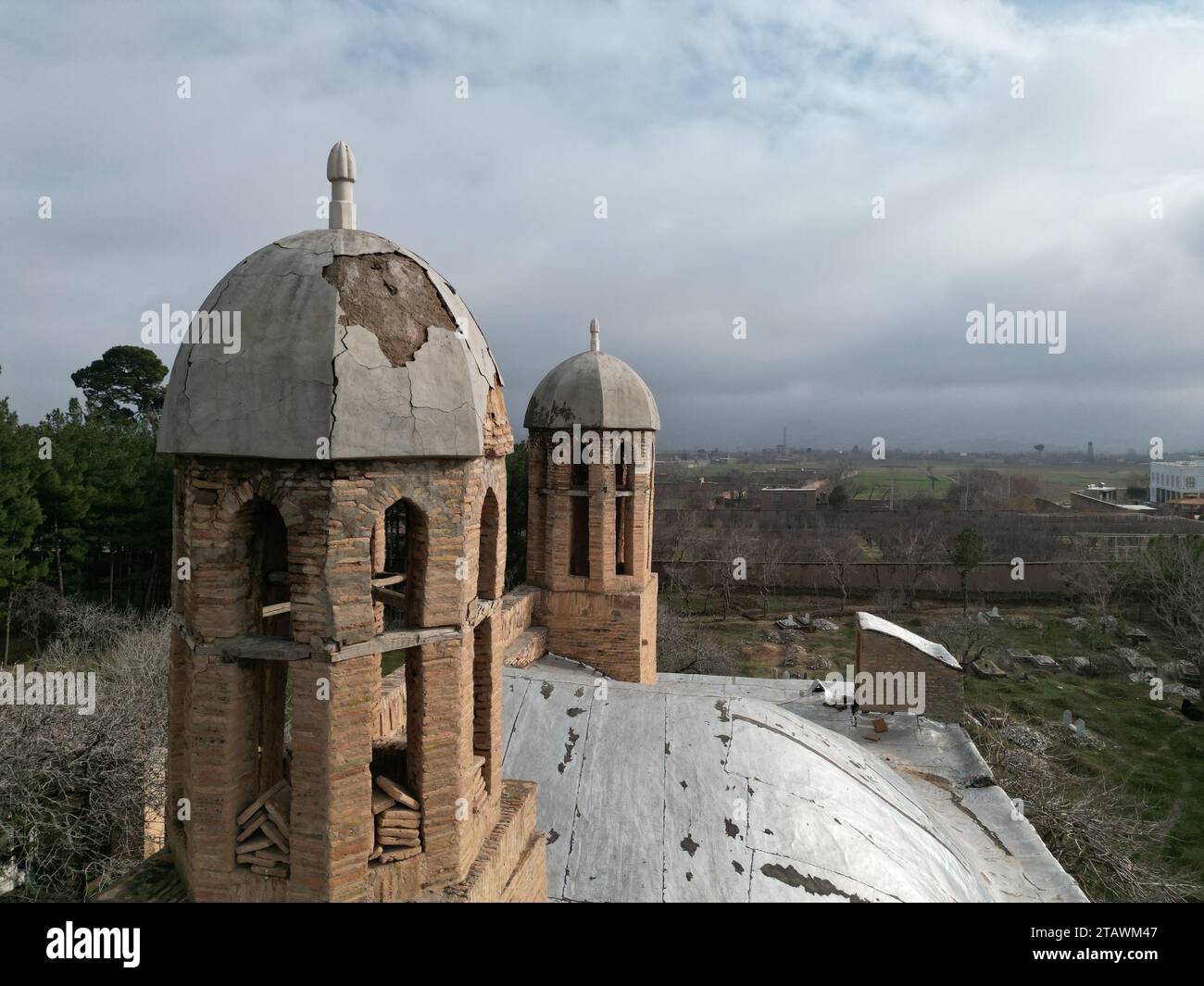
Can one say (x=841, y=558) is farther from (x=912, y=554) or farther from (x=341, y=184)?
(x=341, y=184)

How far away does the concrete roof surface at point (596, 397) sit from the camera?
42.5 ft

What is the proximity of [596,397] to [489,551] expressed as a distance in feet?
23.8

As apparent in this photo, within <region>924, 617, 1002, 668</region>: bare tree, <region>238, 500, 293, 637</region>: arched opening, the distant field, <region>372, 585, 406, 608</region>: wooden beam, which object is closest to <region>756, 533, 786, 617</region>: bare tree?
<region>924, 617, 1002, 668</region>: bare tree

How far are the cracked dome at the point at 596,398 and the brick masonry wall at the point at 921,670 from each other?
239 inches

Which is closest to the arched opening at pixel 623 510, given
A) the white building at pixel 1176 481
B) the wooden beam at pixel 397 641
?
the wooden beam at pixel 397 641

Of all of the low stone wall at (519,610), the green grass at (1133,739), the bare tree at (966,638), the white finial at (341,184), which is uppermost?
the white finial at (341,184)

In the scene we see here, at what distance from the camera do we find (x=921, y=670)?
44.5 ft

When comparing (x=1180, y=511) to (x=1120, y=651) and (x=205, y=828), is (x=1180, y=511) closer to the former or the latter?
(x=1120, y=651)

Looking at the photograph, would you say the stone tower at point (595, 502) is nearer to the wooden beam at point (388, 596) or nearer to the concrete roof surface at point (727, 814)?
the concrete roof surface at point (727, 814)

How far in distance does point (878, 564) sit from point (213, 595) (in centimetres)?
4344

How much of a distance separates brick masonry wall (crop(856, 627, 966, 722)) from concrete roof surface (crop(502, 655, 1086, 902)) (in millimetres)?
2935

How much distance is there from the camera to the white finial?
5.32 meters

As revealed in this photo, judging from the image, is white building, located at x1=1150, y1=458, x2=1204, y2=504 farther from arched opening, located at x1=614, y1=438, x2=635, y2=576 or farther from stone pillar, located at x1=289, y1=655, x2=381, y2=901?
stone pillar, located at x1=289, y1=655, x2=381, y2=901
